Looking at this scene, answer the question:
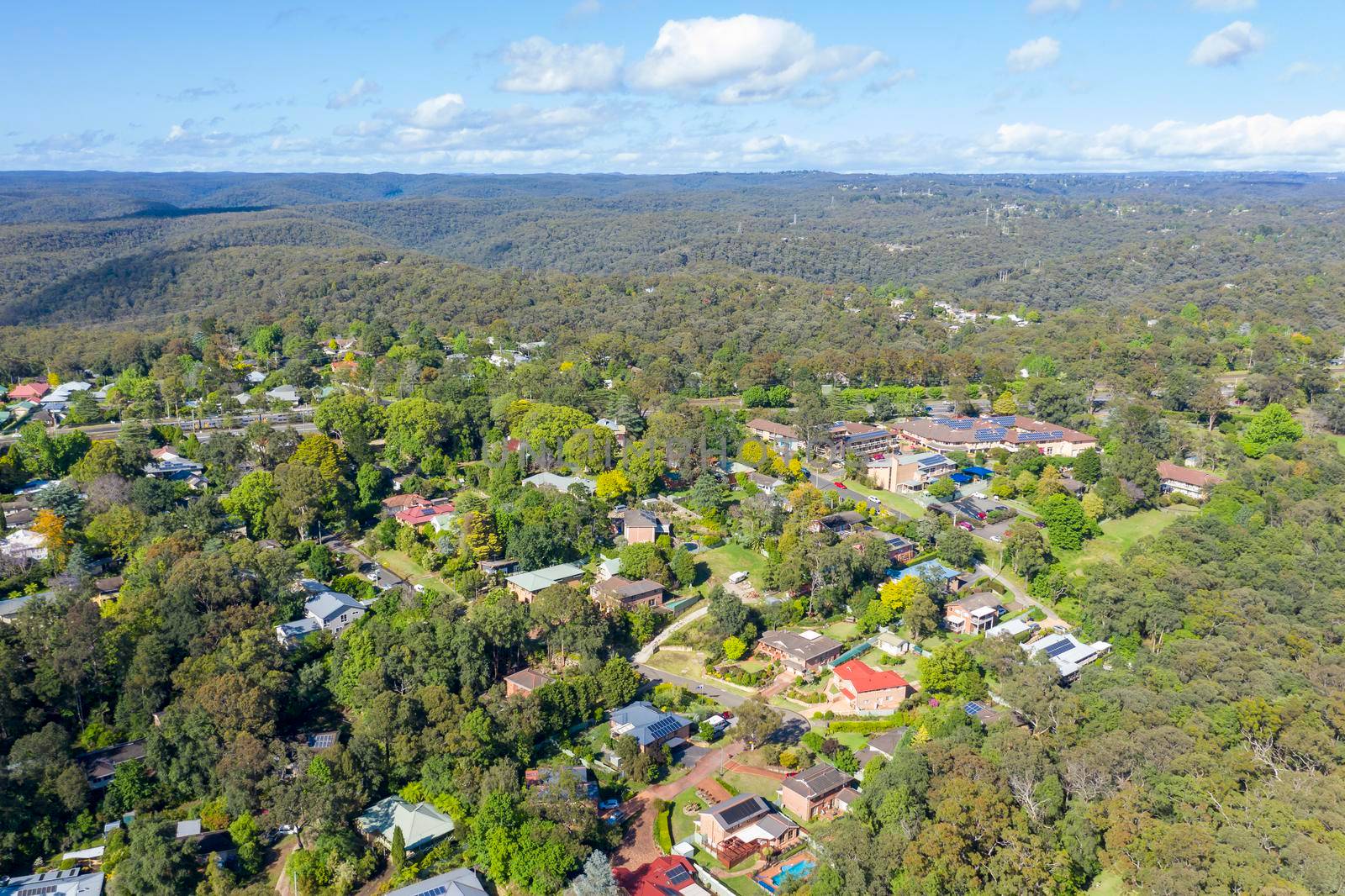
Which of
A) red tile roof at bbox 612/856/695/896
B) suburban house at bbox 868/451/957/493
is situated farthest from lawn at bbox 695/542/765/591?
red tile roof at bbox 612/856/695/896

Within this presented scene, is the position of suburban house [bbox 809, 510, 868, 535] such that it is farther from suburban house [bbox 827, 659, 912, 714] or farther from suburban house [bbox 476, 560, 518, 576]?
suburban house [bbox 476, 560, 518, 576]

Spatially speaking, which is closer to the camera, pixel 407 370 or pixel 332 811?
pixel 332 811

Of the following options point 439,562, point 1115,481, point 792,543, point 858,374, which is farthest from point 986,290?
point 439,562

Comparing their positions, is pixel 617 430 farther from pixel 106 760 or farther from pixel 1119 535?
pixel 106 760

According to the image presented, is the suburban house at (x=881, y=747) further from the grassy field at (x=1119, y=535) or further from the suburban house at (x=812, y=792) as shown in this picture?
the grassy field at (x=1119, y=535)

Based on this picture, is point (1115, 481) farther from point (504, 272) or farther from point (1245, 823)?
point (504, 272)
